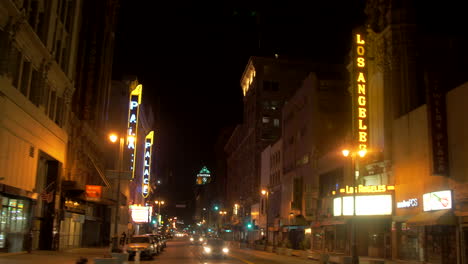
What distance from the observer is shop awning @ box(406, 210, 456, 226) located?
28.2 meters

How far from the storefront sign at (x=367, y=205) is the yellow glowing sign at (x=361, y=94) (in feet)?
14.1

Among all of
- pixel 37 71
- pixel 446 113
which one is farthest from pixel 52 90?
pixel 446 113

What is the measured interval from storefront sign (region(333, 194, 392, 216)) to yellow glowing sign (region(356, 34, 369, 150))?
4295 mm

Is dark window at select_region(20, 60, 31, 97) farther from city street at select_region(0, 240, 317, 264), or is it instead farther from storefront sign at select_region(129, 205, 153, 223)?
storefront sign at select_region(129, 205, 153, 223)

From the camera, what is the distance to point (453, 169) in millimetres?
29062

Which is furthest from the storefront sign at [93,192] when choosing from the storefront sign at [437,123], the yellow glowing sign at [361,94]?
the storefront sign at [437,123]

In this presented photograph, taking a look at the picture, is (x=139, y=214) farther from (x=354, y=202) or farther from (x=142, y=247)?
(x=354, y=202)

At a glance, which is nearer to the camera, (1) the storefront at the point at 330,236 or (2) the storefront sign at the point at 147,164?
(1) the storefront at the point at 330,236

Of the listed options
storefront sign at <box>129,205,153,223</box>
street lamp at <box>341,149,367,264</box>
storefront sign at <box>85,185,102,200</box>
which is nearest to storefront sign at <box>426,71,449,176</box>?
street lamp at <box>341,149,367,264</box>

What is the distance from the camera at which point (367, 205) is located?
3891 centimetres

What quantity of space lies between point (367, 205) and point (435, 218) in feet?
33.4

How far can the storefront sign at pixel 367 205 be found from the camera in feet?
121

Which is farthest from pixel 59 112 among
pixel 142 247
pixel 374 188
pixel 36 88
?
pixel 374 188

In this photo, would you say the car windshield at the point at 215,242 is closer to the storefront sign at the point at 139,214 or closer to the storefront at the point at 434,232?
the storefront at the point at 434,232
